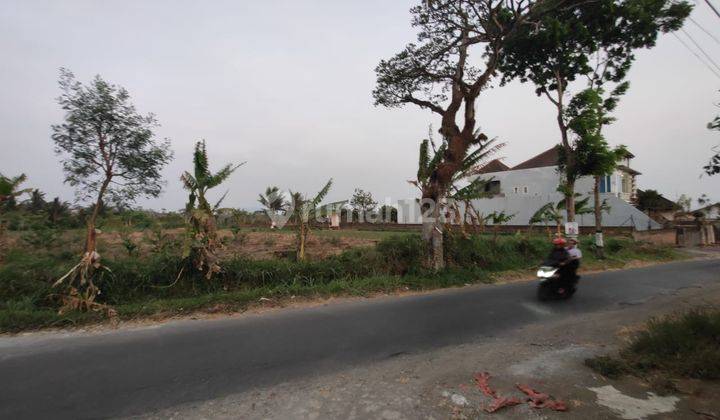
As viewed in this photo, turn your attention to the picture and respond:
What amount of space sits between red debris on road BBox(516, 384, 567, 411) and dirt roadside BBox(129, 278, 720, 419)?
0.21 feet

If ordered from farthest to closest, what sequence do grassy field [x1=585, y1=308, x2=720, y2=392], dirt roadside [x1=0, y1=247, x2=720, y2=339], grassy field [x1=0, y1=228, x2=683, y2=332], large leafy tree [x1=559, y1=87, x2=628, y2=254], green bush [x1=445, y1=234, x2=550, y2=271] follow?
large leafy tree [x1=559, y1=87, x2=628, y2=254]
green bush [x1=445, y1=234, x2=550, y2=271]
grassy field [x1=0, y1=228, x2=683, y2=332]
dirt roadside [x1=0, y1=247, x2=720, y2=339]
grassy field [x1=585, y1=308, x2=720, y2=392]

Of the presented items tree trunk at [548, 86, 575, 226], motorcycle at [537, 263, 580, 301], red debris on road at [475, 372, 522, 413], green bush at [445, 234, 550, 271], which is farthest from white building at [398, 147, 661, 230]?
red debris on road at [475, 372, 522, 413]

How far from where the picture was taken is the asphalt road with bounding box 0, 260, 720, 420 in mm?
3533

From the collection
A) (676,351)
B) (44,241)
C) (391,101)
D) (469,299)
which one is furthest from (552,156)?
(44,241)

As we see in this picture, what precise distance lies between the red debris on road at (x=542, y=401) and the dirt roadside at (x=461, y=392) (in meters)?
0.06

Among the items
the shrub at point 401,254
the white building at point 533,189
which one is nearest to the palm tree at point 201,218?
the shrub at point 401,254

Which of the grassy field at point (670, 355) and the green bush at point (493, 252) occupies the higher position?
the green bush at point (493, 252)

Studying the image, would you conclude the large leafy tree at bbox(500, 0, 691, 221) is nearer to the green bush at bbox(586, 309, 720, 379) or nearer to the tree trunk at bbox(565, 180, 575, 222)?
the tree trunk at bbox(565, 180, 575, 222)

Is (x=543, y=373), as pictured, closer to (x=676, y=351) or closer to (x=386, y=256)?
(x=676, y=351)

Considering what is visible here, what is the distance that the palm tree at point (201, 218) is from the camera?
7.69m

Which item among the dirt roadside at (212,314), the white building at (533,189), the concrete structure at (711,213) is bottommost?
the dirt roadside at (212,314)

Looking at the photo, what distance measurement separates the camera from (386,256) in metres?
10.3

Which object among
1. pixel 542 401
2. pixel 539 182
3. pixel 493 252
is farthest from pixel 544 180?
pixel 542 401

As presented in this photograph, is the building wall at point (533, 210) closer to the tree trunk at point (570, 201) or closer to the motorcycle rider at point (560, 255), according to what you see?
the tree trunk at point (570, 201)
